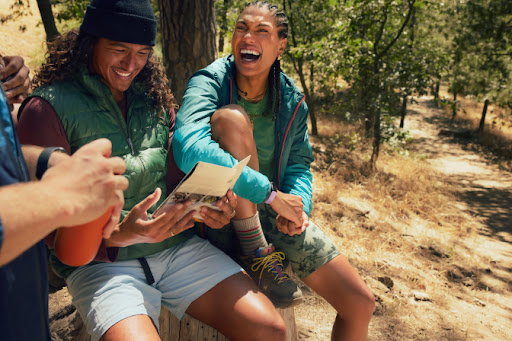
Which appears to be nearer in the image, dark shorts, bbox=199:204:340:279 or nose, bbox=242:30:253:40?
dark shorts, bbox=199:204:340:279

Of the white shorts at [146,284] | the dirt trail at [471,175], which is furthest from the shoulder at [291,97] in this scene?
the dirt trail at [471,175]

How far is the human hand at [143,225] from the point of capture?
5.91 ft

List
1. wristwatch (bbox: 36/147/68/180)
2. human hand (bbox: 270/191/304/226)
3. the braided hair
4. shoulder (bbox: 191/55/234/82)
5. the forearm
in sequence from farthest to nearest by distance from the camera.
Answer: the braided hair, shoulder (bbox: 191/55/234/82), human hand (bbox: 270/191/304/226), wristwatch (bbox: 36/147/68/180), the forearm

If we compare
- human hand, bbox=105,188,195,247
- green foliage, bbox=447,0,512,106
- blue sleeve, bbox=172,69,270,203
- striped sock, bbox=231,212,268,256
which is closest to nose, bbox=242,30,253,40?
blue sleeve, bbox=172,69,270,203

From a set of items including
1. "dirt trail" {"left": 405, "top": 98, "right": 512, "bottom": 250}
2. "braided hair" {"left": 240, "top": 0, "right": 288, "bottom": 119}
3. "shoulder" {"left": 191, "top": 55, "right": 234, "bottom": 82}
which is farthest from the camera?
"dirt trail" {"left": 405, "top": 98, "right": 512, "bottom": 250}

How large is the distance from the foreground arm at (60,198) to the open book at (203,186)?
1.88 ft

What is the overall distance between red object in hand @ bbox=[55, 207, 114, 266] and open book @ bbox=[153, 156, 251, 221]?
41cm

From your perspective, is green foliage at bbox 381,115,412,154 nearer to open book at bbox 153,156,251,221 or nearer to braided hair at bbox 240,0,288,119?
braided hair at bbox 240,0,288,119

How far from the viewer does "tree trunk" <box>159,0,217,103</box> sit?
366cm

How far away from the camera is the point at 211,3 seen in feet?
12.2

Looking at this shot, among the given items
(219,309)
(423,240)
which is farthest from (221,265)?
(423,240)

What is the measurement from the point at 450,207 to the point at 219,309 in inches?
276

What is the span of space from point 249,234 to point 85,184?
1361 millimetres

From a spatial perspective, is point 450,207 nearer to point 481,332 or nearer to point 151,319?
point 481,332
